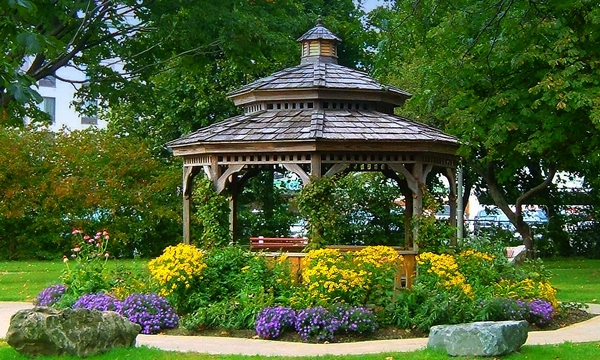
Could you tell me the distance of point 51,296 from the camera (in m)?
14.8

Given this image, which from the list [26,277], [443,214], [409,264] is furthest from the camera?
[443,214]

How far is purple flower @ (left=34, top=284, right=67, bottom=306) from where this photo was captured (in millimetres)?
14595

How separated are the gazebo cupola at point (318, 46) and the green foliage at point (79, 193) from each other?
1155 cm

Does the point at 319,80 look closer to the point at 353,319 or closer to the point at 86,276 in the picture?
the point at 86,276

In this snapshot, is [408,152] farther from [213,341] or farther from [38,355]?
[38,355]

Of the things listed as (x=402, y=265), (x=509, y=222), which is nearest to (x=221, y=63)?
(x=509, y=222)

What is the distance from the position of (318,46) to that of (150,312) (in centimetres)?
766

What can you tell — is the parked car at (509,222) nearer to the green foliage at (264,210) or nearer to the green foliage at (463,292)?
the green foliage at (264,210)

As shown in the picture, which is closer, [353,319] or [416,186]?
[353,319]

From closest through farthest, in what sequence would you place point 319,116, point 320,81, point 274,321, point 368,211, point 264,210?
point 274,321
point 319,116
point 320,81
point 368,211
point 264,210

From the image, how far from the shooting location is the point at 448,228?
15719 mm

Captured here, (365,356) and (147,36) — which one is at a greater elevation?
(147,36)

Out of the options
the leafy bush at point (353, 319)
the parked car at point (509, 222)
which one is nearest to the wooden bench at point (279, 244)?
the leafy bush at point (353, 319)

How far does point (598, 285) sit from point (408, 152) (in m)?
7.25
